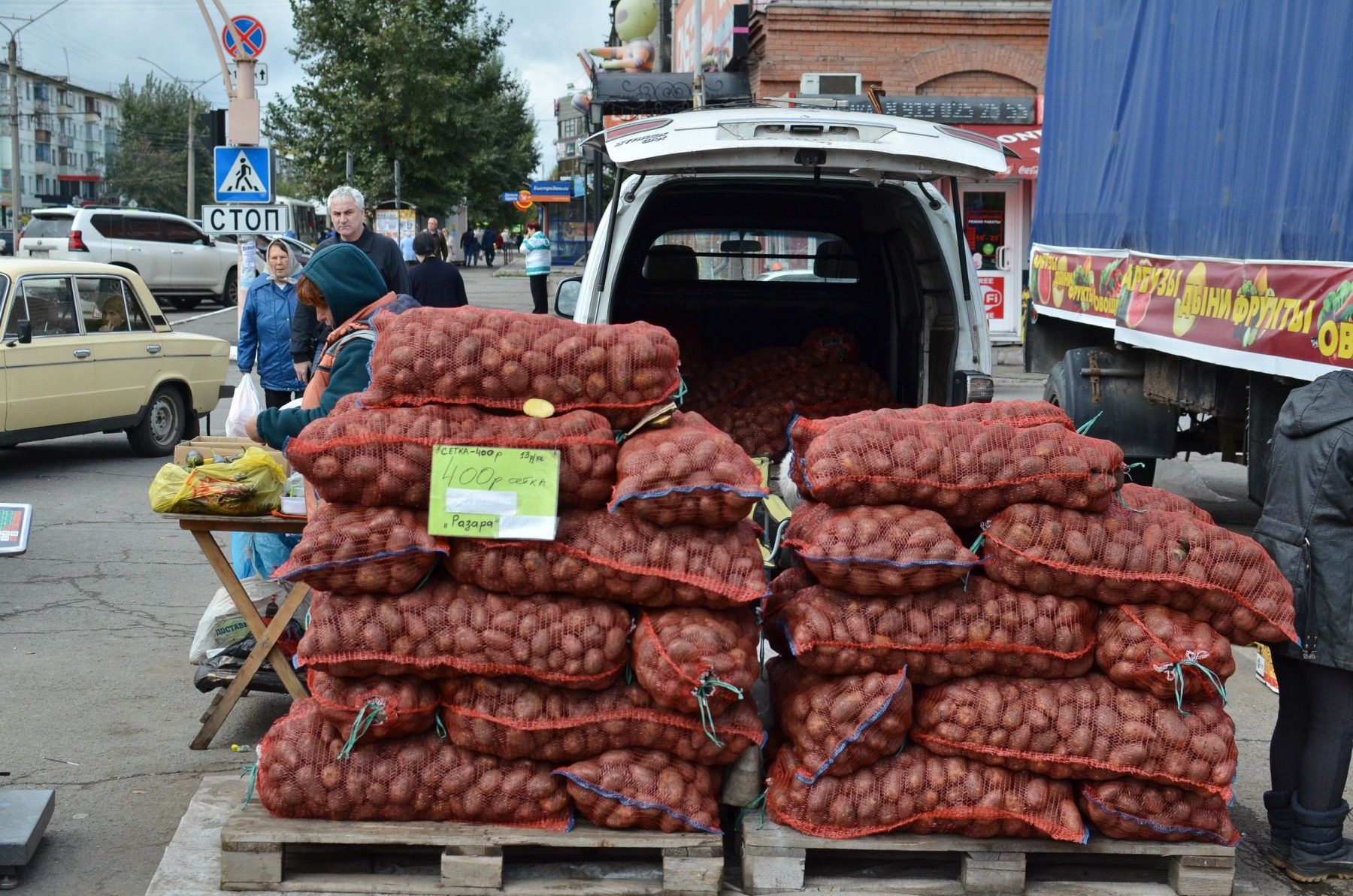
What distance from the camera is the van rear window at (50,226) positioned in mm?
27519

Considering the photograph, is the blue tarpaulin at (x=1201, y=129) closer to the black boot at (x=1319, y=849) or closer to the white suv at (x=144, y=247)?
the black boot at (x=1319, y=849)

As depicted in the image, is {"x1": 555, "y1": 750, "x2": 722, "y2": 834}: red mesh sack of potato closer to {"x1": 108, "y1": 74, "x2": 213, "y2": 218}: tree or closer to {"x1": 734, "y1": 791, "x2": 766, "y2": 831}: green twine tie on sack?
{"x1": 734, "y1": 791, "x2": 766, "y2": 831}: green twine tie on sack

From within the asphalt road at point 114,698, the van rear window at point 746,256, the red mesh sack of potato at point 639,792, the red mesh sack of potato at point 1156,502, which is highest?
the van rear window at point 746,256

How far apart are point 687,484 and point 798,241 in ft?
13.8

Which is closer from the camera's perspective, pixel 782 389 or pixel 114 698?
pixel 114 698

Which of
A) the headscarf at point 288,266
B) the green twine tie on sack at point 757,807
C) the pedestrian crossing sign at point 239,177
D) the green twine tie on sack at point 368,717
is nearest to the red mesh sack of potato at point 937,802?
the green twine tie on sack at point 757,807

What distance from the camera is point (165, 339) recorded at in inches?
484

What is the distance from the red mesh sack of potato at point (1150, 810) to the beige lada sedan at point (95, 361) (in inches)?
Result: 373

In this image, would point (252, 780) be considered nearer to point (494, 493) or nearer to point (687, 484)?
point (494, 493)

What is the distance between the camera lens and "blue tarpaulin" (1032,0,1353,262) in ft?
18.6

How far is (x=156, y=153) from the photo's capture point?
92.0 metres

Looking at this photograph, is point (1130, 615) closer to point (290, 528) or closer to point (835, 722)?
point (835, 722)

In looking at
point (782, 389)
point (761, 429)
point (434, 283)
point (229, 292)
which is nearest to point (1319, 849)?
point (761, 429)

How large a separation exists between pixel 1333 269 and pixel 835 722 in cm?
308
